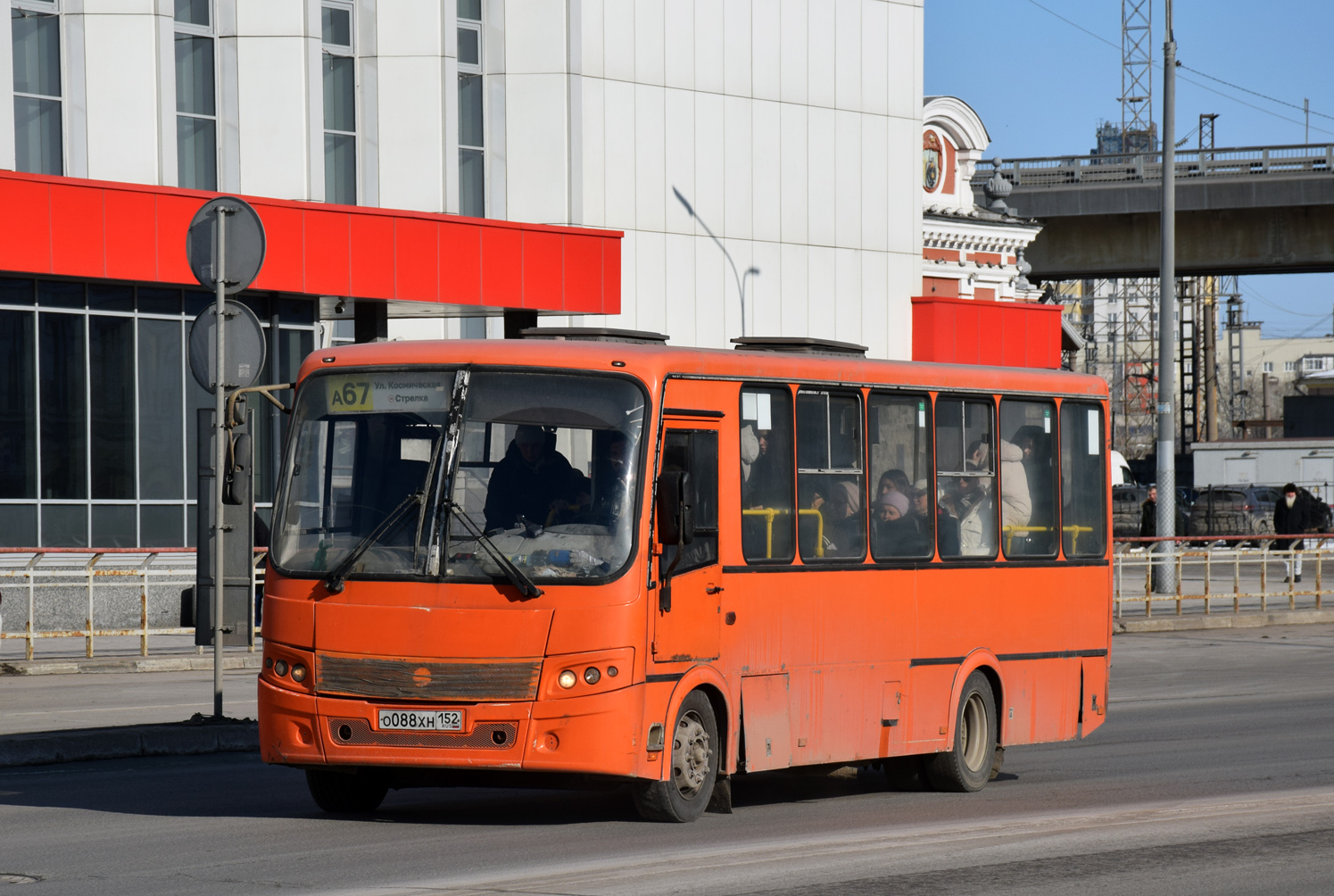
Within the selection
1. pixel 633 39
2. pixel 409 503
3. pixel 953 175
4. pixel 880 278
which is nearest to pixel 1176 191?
pixel 953 175

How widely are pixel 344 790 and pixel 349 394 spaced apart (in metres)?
2.10

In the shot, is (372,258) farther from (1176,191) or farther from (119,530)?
(1176,191)

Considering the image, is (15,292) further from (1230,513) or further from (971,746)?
(1230,513)

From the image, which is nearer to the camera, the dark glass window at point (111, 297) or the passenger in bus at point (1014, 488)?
the passenger in bus at point (1014, 488)

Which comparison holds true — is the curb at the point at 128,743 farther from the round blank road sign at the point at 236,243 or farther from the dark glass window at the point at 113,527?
the dark glass window at the point at 113,527

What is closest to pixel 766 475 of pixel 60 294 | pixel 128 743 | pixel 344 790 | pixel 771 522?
pixel 771 522

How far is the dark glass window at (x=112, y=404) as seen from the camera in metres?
26.9

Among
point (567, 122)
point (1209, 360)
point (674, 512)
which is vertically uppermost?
point (567, 122)

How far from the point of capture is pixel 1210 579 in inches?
1241

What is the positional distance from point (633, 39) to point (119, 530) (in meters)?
12.9

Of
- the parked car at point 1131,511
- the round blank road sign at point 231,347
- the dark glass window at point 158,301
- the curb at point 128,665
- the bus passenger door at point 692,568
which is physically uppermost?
the dark glass window at point 158,301

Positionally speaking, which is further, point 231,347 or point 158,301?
point 158,301

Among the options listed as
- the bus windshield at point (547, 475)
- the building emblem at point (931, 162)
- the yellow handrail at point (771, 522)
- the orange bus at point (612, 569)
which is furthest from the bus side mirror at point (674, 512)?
the building emblem at point (931, 162)

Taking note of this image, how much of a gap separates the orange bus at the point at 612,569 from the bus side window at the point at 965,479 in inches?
1.1
